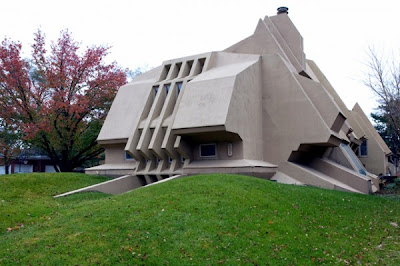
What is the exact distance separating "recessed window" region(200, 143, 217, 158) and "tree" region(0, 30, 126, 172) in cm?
982

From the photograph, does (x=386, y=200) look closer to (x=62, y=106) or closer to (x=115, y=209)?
(x=115, y=209)

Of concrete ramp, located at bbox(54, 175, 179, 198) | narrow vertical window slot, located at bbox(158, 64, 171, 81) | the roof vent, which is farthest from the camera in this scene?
the roof vent

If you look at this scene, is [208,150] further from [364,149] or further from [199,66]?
[364,149]

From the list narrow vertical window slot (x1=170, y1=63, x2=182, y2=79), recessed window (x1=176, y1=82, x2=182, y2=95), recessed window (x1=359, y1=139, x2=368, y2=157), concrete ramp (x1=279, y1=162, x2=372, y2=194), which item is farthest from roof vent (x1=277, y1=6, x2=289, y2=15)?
recessed window (x1=359, y1=139, x2=368, y2=157)

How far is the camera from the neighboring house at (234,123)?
22.9 metres

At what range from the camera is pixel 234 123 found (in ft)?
73.7

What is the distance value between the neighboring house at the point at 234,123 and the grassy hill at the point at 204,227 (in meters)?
5.05

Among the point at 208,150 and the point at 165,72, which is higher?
the point at 165,72

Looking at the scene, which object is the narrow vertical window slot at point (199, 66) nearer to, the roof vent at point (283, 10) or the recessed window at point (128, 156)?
the recessed window at point (128, 156)

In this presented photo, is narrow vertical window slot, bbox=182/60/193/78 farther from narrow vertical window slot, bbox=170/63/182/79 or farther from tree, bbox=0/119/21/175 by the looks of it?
tree, bbox=0/119/21/175

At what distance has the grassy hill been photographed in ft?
35.5

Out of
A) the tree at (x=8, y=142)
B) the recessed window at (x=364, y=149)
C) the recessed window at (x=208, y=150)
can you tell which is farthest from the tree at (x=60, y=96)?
the recessed window at (x=364, y=149)

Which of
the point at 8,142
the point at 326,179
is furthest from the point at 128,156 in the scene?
the point at 8,142

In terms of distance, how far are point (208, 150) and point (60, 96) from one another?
465 inches
